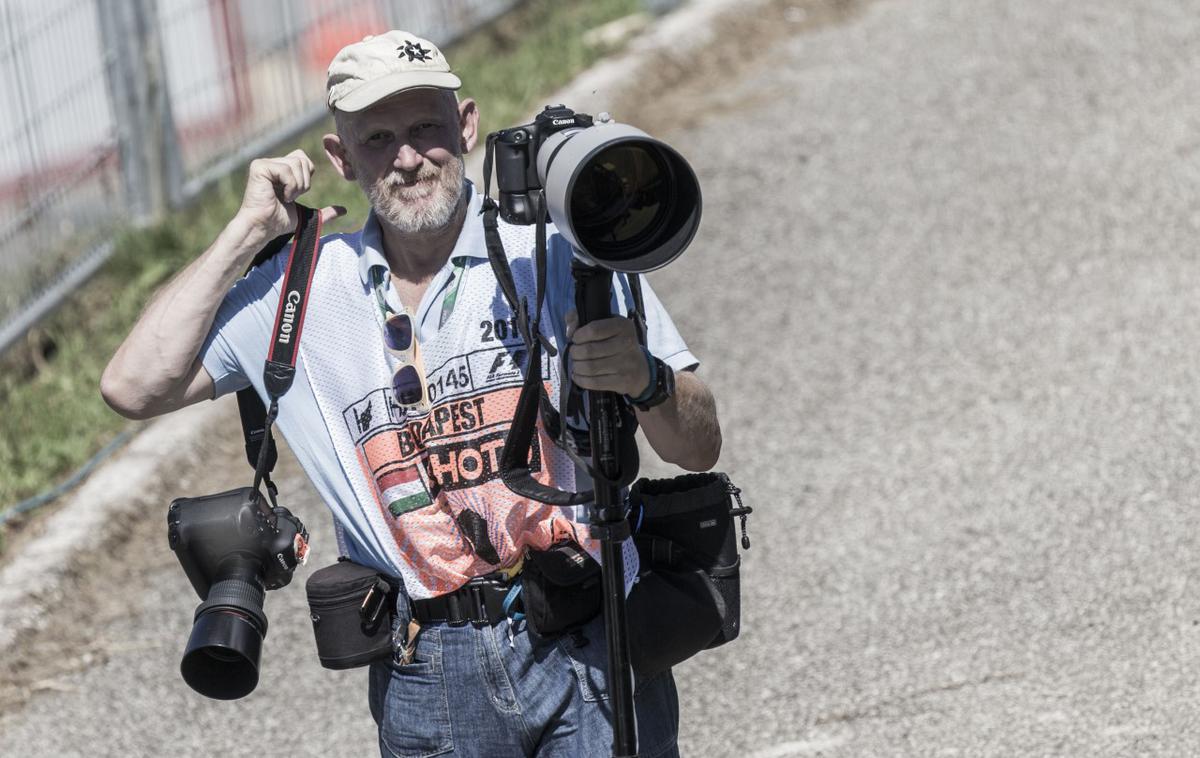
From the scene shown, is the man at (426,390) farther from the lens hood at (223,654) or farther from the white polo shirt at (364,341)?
the lens hood at (223,654)

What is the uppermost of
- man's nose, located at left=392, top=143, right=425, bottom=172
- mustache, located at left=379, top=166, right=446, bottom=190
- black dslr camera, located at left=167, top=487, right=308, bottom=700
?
man's nose, located at left=392, top=143, right=425, bottom=172

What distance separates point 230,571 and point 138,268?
13.6ft

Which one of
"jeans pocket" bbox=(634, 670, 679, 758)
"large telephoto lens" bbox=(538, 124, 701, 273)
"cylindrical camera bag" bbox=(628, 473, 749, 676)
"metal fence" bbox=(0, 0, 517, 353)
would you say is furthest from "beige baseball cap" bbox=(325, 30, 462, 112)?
"metal fence" bbox=(0, 0, 517, 353)

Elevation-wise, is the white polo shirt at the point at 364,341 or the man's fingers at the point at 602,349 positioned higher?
the man's fingers at the point at 602,349

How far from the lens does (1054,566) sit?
4.23 meters

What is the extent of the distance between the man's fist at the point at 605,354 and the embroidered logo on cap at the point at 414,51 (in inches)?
24.1

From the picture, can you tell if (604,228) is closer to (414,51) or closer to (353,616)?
(414,51)

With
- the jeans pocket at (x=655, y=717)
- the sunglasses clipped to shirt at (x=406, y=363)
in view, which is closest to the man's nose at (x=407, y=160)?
the sunglasses clipped to shirt at (x=406, y=363)

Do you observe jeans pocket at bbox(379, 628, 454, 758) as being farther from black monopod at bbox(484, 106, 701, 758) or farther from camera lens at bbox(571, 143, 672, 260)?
camera lens at bbox(571, 143, 672, 260)

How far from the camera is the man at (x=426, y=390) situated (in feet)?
8.36

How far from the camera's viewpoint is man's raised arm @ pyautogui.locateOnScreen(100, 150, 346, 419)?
2566 millimetres

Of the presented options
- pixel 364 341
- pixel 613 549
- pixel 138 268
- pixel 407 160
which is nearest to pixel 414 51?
pixel 407 160

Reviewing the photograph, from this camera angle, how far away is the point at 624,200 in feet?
7.36

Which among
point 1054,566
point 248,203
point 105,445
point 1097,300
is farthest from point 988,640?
point 105,445
